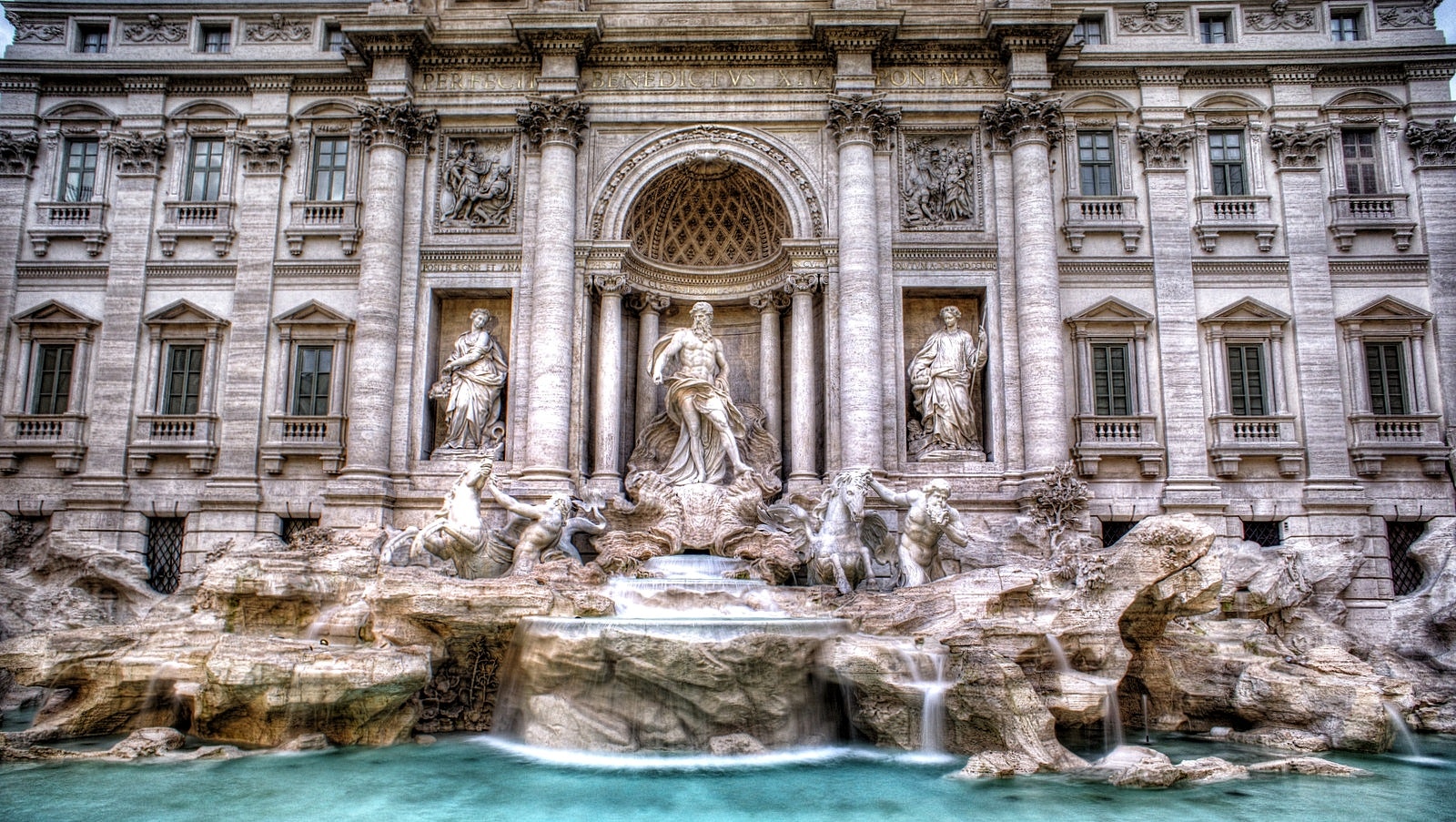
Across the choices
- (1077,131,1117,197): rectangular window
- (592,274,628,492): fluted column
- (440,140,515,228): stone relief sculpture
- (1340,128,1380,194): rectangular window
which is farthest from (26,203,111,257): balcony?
(1340,128,1380,194): rectangular window

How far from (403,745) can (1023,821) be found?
8307 mm

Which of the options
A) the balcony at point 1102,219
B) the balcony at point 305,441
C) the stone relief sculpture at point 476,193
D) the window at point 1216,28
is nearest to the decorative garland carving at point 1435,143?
the window at point 1216,28

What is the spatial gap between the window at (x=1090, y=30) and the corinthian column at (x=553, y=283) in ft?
38.8

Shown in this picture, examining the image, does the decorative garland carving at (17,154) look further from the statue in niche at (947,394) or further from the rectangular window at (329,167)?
the statue in niche at (947,394)

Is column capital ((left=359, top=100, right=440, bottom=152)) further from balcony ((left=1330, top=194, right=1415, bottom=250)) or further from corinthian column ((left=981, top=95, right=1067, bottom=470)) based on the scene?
balcony ((left=1330, top=194, right=1415, bottom=250))

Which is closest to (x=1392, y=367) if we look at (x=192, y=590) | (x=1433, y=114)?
(x=1433, y=114)

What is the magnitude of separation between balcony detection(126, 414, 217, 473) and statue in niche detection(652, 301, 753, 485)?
10.3 meters

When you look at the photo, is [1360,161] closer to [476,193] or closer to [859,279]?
[859,279]

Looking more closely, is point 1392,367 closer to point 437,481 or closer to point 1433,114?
point 1433,114

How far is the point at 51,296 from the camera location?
22.5 metres

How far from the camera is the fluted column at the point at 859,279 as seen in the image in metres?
20.0

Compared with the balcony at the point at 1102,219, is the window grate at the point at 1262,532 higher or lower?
lower

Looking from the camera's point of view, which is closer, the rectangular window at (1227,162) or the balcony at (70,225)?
the rectangular window at (1227,162)

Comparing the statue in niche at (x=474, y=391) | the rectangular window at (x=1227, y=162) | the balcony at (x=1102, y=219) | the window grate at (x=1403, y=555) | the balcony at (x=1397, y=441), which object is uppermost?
the rectangular window at (x=1227, y=162)
